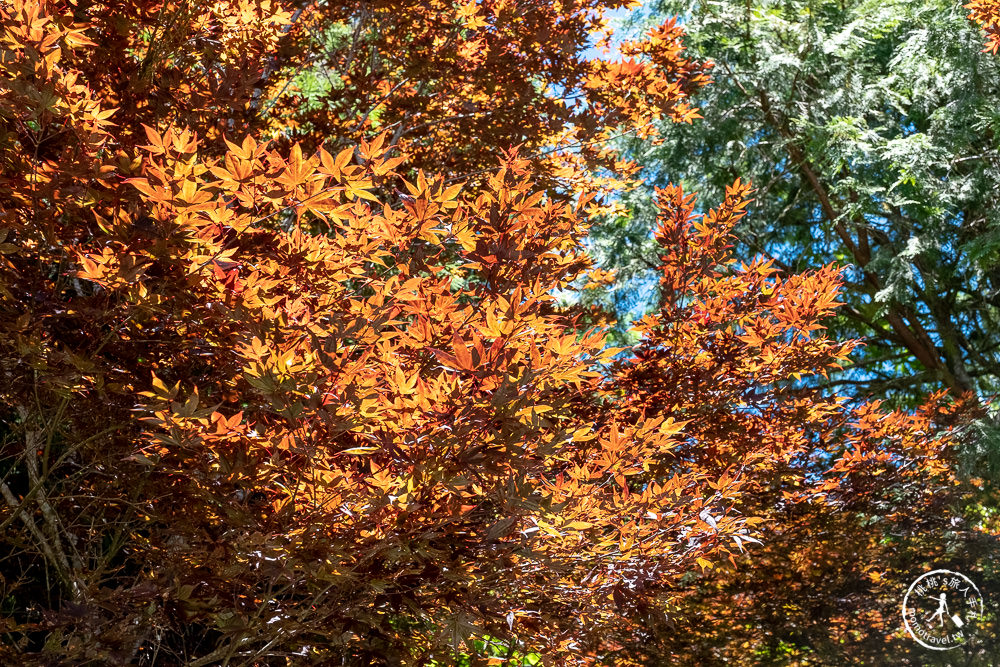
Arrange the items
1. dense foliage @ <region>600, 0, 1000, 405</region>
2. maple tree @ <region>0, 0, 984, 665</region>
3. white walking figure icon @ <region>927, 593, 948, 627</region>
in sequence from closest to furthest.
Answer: maple tree @ <region>0, 0, 984, 665</region> < white walking figure icon @ <region>927, 593, 948, 627</region> < dense foliage @ <region>600, 0, 1000, 405</region>

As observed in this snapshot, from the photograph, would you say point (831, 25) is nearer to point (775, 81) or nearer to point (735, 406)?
point (775, 81)

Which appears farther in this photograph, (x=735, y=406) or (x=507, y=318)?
(x=735, y=406)

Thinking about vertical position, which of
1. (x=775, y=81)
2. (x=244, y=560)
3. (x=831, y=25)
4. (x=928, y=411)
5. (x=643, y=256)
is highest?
(x=831, y=25)

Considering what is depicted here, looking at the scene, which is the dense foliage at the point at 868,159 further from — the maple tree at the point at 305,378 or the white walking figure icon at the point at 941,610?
the maple tree at the point at 305,378

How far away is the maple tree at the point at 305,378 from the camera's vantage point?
189 centimetres

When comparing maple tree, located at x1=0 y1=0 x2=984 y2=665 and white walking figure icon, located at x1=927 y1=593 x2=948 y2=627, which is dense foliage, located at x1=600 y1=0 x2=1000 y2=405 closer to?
white walking figure icon, located at x1=927 y1=593 x2=948 y2=627

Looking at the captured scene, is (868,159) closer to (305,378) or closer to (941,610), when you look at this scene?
(941,610)

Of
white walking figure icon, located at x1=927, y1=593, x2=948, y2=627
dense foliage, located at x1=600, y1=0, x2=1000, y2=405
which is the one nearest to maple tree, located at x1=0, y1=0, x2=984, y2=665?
white walking figure icon, located at x1=927, y1=593, x2=948, y2=627

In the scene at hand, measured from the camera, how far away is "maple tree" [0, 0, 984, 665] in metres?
1.89

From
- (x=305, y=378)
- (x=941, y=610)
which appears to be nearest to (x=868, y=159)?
(x=941, y=610)

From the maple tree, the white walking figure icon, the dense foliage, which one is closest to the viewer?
the maple tree

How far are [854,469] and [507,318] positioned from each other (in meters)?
3.49

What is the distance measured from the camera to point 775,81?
7637mm

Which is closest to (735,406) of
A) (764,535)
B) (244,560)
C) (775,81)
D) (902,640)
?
(764,535)
